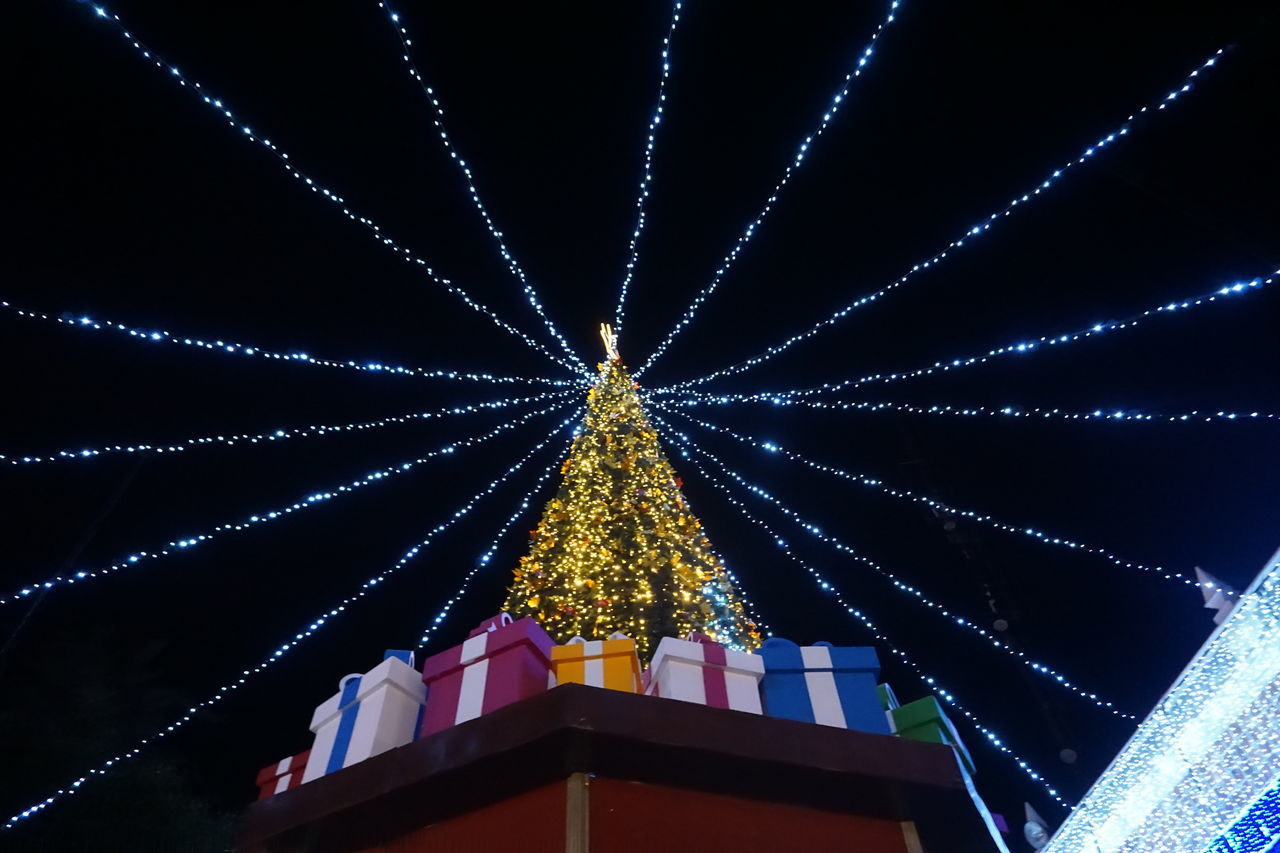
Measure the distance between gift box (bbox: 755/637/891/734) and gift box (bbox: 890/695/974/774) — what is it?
0.29ft

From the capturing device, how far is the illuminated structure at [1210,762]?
1.80 m

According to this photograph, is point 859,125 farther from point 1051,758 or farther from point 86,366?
point 1051,758

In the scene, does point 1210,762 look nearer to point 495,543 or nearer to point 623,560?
point 623,560

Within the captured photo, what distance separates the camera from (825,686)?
1.88m

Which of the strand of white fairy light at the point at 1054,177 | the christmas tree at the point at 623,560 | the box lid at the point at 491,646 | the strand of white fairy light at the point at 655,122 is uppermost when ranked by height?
the strand of white fairy light at the point at 655,122

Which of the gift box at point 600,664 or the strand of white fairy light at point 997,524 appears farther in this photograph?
the strand of white fairy light at point 997,524

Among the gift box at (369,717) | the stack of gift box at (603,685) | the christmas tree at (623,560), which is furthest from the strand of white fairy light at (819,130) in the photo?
the gift box at (369,717)

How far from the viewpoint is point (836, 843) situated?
164 centimetres

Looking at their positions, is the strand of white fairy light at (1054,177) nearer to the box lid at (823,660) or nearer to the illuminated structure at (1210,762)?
the illuminated structure at (1210,762)

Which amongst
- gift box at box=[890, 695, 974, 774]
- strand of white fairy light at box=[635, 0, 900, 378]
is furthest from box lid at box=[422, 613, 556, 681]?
strand of white fairy light at box=[635, 0, 900, 378]

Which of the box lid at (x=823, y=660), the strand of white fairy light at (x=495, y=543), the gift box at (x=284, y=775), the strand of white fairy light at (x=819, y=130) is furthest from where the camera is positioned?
the strand of white fairy light at (x=495, y=543)

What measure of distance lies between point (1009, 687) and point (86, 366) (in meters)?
9.44

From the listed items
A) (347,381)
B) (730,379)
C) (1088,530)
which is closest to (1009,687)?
(1088,530)

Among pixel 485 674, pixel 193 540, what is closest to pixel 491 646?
pixel 485 674
